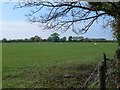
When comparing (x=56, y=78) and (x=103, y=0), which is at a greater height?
(x=103, y=0)

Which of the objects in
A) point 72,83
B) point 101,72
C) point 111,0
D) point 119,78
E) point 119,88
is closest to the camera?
point 101,72

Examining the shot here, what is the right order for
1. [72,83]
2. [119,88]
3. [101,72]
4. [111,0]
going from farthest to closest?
[72,83], [111,0], [119,88], [101,72]

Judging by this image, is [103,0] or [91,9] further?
[91,9]

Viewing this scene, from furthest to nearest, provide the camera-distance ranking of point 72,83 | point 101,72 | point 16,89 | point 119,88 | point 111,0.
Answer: point 72,83 → point 16,89 → point 111,0 → point 119,88 → point 101,72

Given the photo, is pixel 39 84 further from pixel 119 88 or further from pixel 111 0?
pixel 119 88

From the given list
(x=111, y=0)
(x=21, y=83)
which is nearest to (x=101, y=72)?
(x=111, y=0)

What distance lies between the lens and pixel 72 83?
31.1ft

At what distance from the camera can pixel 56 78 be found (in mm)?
10648

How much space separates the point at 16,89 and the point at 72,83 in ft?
7.37

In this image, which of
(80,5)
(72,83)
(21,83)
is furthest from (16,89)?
(80,5)

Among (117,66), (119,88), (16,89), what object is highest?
(117,66)

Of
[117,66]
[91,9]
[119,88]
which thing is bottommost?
[119,88]

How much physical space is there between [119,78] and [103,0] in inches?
156

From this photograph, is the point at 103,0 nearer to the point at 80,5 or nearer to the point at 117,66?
the point at 80,5
